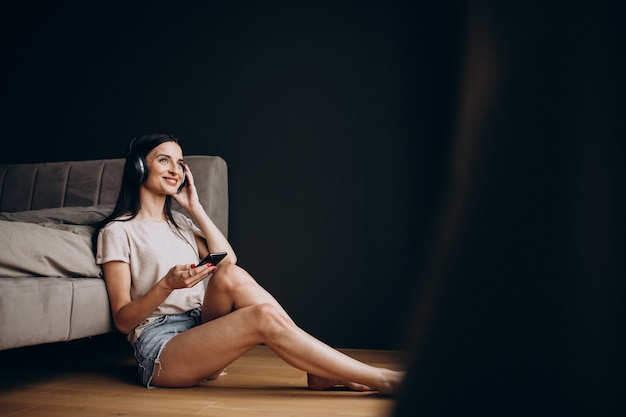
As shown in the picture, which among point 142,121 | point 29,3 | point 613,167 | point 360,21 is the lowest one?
point 613,167

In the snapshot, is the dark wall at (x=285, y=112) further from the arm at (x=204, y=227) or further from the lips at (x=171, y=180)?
the lips at (x=171, y=180)

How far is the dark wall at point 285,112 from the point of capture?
2.55 meters

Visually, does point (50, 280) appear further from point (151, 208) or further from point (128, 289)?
point (151, 208)

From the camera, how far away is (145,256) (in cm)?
180

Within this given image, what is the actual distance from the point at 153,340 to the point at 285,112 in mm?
1470

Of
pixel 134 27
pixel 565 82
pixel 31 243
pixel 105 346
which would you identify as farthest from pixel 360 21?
pixel 565 82

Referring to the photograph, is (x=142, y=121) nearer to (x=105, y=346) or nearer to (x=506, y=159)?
(x=105, y=346)

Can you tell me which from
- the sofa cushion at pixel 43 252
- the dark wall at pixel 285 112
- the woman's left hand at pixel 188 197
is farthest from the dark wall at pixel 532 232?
the dark wall at pixel 285 112

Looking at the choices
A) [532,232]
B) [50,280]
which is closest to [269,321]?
[50,280]

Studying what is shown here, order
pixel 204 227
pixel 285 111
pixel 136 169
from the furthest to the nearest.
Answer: pixel 285 111 < pixel 204 227 < pixel 136 169

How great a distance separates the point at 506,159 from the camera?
139 millimetres

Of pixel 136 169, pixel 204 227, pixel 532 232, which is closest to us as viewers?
pixel 532 232

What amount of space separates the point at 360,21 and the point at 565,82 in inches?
105

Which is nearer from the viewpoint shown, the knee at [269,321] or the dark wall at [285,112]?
the knee at [269,321]
